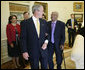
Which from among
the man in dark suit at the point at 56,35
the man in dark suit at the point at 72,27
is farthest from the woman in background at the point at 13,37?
the man in dark suit at the point at 72,27

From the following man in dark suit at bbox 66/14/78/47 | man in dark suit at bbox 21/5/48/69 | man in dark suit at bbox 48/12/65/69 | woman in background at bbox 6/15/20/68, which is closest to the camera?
man in dark suit at bbox 21/5/48/69

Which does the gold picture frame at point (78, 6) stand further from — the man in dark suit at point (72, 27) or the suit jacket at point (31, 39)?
the suit jacket at point (31, 39)

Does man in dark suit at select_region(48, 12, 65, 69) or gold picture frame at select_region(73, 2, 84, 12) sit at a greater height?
gold picture frame at select_region(73, 2, 84, 12)

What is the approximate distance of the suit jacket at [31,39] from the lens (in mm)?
2324

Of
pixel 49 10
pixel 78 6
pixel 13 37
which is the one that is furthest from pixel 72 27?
pixel 13 37

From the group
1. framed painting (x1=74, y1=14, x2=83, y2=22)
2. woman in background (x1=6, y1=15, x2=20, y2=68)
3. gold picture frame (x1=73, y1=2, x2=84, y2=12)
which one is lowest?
woman in background (x1=6, y1=15, x2=20, y2=68)

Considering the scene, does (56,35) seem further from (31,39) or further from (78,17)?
(78,17)

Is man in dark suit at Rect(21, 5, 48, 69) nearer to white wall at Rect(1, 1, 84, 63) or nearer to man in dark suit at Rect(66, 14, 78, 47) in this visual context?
white wall at Rect(1, 1, 84, 63)

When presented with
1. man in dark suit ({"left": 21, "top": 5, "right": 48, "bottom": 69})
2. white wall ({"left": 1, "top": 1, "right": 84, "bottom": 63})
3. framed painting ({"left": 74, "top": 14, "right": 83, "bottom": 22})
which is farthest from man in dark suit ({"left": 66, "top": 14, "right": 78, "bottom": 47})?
man in dark suit ({"left": 21, "top": 5, "right": 48, "bottom": 69})

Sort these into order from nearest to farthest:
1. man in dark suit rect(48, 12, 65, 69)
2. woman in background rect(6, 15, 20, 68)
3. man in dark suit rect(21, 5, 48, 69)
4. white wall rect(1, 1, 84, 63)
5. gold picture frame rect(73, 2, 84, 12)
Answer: man in dark suit rect(21, 5, 48, 69)
man in dark suit rect(48, 12, 65, 69)
woman in background rect(6, 15, 20, 68)
white wall rect(1, 1, 84, 63)
gold picture frame rect(73, 2, 84, 12)

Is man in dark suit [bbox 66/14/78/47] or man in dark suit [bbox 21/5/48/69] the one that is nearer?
man in dark suit [bbox 21/5/48/69]

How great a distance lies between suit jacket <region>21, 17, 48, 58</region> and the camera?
2324mm

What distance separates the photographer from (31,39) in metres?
2.35

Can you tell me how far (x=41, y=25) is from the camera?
7.88 feet
